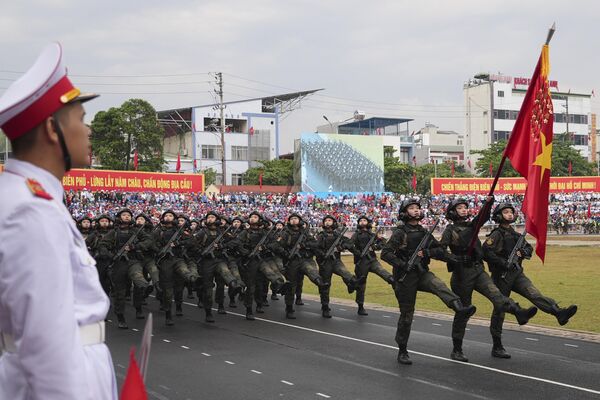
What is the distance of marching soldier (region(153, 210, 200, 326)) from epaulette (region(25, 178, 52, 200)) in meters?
12.4

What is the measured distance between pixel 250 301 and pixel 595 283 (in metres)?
10.4

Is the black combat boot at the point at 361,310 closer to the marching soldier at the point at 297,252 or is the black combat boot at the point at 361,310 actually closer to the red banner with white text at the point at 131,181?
the marching soldier at the point at 297,252

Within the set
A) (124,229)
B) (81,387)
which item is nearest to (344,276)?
(124,229)

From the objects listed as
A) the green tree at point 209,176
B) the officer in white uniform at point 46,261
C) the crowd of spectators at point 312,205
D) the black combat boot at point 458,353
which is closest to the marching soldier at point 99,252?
the black combat boot at point 458,353

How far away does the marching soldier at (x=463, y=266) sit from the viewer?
9.84 meters

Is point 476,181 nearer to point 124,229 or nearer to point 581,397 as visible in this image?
point 124,229

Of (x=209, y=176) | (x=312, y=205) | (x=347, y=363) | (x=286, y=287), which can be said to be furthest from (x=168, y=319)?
(x=209, y=176)

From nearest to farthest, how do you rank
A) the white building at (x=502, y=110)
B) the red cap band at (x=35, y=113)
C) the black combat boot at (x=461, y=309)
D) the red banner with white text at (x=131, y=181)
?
the red cap band at (x=35, y=113)
the black combat boot at (x=461, y=309)
the red banner with white text at (x=131, y=181)
the white building at (x=502, y=110)

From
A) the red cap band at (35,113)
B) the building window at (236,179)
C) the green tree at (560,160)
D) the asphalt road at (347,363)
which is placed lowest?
the asphalt road at (347,363)

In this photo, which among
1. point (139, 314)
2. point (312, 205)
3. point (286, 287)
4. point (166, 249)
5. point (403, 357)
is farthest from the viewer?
point (312, 205)

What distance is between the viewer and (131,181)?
40625 millimetres

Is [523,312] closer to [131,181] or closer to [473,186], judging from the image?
[131,181]

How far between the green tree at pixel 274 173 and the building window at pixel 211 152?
676 cm

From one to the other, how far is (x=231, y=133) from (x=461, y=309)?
262 ft
